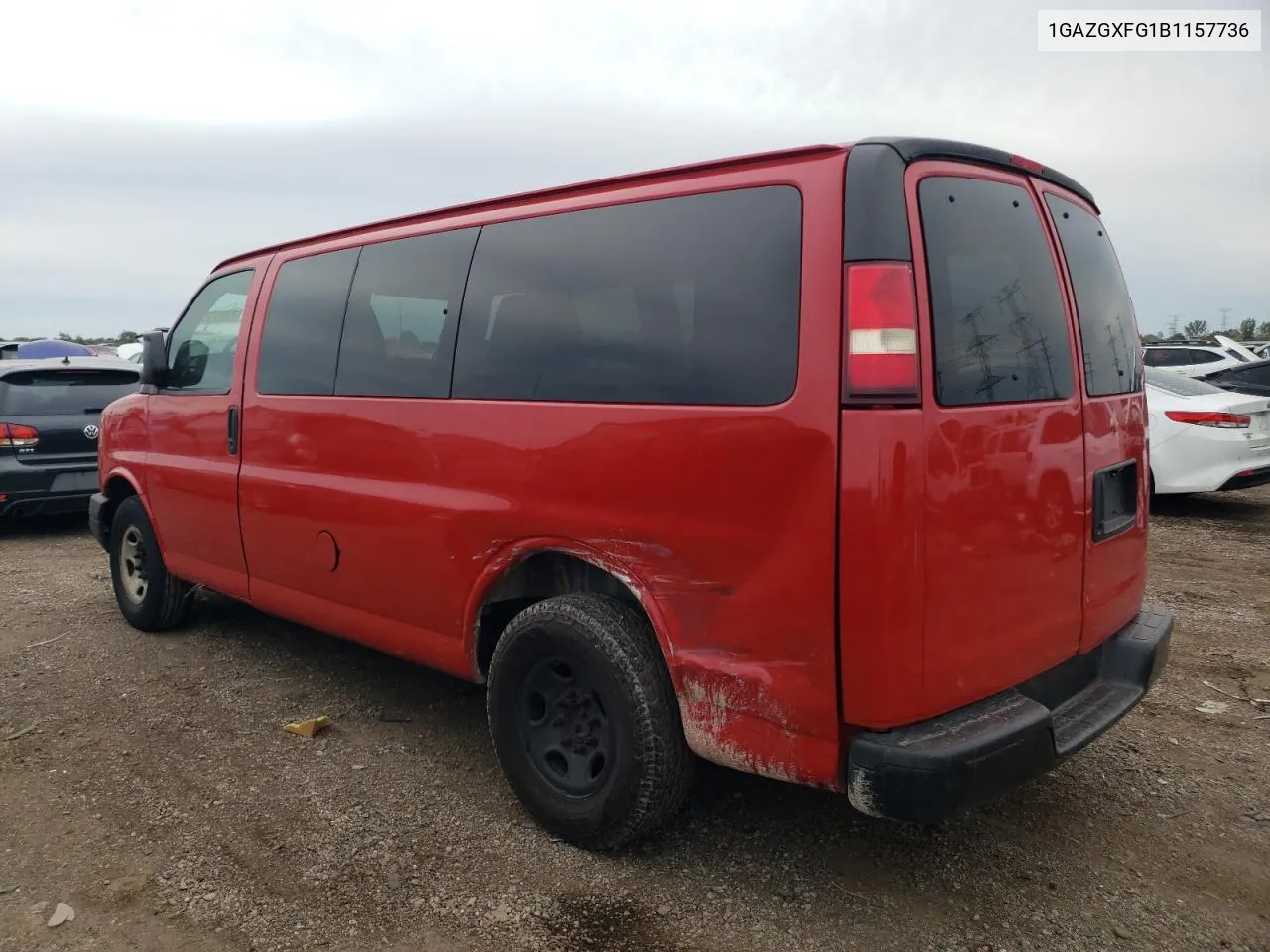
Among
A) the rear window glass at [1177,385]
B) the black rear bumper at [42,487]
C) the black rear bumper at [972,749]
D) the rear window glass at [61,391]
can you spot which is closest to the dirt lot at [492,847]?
the black rear bumper at [972,749]

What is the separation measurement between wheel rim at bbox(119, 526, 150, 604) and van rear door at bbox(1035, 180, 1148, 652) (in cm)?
479

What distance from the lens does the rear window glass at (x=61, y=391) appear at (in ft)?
26.6

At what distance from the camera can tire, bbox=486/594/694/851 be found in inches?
108

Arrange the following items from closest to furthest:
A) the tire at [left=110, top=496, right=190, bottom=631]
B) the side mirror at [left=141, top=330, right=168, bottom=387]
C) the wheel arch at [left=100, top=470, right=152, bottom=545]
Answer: the side mirror at [left=141, top=330, right=168, bottom=387]
the tire at [left=110, top=496, right=190, bottom=631]
the wheel arch at [left=100, top=470, right=152, bottom=545]

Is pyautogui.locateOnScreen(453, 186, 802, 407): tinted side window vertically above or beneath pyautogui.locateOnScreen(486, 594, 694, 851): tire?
above

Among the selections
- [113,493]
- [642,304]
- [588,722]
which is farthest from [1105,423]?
[113,493]

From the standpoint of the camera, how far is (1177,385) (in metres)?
8.91

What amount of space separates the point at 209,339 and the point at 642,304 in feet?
9.35

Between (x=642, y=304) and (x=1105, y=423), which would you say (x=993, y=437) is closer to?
(x=1105, y=423)

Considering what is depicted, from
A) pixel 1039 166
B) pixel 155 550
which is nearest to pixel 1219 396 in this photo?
pixel 1039 166

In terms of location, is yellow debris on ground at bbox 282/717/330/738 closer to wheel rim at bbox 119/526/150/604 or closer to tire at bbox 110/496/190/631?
tire at bbox 110/496/190/631

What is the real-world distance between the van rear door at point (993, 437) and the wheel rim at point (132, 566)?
15.1 ft

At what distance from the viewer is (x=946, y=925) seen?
8.57 feet

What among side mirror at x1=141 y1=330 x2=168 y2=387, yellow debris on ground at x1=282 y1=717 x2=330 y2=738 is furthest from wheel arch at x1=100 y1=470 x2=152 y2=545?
yellow debris on ground at x1=282 y1=717 x2=330 y2=738
